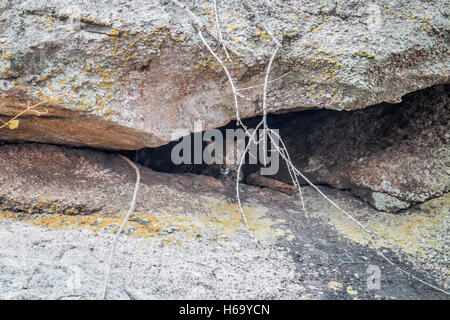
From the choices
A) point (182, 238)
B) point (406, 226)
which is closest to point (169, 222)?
point (182, 238)

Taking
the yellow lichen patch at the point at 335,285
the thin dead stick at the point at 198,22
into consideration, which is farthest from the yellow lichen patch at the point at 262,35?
the yellow lichen patch at the point at 335,285

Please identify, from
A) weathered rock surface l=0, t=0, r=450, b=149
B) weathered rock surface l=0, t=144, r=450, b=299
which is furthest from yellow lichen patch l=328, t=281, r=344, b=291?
weathered rock surface l=0, t=0, r=450, b=149

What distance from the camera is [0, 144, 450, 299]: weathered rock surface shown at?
111 centimetres

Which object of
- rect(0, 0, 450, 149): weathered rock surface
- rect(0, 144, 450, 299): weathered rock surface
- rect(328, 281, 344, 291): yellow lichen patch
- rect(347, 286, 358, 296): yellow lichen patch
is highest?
rect(0, 0, 450, 149): weathered rock surface

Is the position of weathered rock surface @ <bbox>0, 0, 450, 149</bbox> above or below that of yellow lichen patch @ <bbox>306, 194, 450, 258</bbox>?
above

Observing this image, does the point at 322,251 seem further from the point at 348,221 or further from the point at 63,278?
the point at 63,278

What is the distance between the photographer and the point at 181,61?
4.50 feet

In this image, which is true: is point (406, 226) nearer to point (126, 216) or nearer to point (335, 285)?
point (335, 285)

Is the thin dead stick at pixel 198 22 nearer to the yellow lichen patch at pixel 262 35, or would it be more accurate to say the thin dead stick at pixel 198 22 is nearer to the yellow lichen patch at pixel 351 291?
the yellow lichen patch at pixel 262 35

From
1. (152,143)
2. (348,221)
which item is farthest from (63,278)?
(348,221)

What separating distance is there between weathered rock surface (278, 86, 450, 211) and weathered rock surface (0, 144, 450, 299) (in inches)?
3.2

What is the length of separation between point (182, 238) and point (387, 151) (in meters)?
1.08

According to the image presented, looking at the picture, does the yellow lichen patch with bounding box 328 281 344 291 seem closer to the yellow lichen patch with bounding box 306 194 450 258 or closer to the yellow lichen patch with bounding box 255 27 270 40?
the yellow lichen patch with bounding box 306 194 450 258

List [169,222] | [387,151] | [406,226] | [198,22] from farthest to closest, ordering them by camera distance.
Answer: [387,151] < [406,226] < [169,222] < [198,22]
